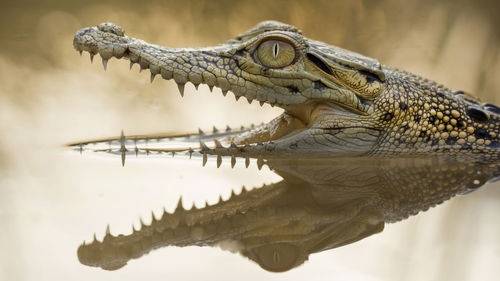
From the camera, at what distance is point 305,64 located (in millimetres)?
3887

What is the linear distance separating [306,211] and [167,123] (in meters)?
2.23

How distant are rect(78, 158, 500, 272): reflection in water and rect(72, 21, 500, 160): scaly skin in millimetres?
139

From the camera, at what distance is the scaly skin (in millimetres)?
3719

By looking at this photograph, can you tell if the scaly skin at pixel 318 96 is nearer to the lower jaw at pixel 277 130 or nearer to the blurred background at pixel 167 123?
the lower jaw at pixel 277 130

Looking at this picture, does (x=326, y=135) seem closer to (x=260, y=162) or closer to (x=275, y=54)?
(x=260, y=162)

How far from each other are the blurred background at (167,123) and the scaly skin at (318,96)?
1.48 ft

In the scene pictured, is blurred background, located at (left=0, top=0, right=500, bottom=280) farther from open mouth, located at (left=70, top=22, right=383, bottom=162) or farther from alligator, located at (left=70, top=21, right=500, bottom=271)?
open mouth, located at (left=70, top=22, right=383, bottom=162)

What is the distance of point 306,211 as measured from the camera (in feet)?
10.5

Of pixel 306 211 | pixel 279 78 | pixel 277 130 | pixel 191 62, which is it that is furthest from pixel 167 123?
pixel 306 211

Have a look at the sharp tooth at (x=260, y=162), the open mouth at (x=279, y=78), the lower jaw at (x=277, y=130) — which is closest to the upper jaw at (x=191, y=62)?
the open mouth at (x=279, y=78)

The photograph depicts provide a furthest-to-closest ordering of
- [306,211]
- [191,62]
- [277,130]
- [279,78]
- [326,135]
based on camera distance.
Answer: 1. [277,130]
2. [326,135]
3. [279,78]
4. [191,62]
5. [306,211]

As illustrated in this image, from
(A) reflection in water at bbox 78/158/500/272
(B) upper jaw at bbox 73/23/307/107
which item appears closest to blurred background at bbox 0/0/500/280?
(A) reflection in water at bbox 78/158/500/272

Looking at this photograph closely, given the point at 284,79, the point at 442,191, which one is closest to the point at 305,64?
the point at 284,79

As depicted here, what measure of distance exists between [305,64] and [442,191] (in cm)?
115
